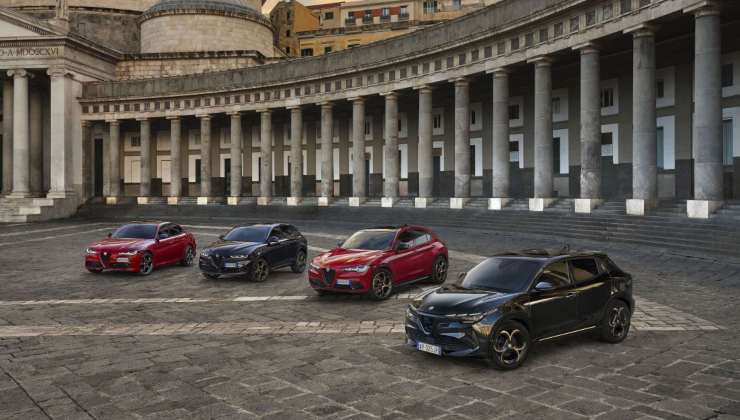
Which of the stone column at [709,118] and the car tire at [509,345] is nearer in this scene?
the car tire at [509,345]

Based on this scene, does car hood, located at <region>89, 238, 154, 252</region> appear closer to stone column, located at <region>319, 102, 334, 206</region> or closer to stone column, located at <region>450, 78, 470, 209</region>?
stone column, located at <region>450, 78, 470, 209</region>

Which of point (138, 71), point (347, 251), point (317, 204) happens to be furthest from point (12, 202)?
point (347, 251)

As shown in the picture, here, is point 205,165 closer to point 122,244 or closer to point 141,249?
point 122,244

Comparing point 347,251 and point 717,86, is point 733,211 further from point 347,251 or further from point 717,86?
point 347,251

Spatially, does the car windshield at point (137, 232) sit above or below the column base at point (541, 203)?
below

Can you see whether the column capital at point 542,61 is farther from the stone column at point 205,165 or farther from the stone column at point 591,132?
the stone column at point 205,165

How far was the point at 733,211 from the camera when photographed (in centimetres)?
1769

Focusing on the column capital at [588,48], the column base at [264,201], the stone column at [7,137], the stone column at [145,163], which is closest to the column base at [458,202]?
the column capital at [588,48]

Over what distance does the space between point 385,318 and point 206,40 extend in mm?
47555

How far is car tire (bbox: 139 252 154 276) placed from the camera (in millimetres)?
16234

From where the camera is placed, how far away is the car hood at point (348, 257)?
12.2 meters

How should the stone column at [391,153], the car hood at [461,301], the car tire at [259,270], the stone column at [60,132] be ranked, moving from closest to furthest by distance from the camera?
the car hood at [461,301] < the car tire at [259,270] < the stone column at [391,153] < the stone column at [60,132]

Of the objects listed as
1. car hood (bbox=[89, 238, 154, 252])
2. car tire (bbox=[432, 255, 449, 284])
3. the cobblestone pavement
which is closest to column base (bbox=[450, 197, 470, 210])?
car tire (bbox=[432, 255, 449, 284])

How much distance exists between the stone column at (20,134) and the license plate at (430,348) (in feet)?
138
